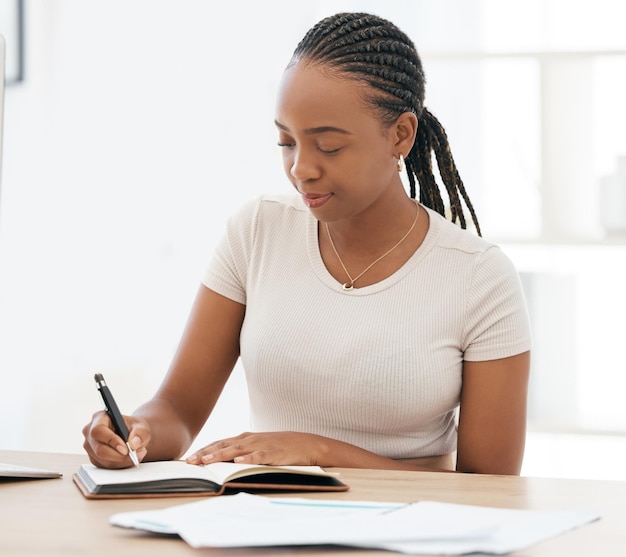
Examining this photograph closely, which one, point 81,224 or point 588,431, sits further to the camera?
point 81,224

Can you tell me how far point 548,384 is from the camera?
262 cm

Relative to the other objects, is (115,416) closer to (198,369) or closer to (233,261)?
(198,369)

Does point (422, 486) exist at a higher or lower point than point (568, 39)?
lower

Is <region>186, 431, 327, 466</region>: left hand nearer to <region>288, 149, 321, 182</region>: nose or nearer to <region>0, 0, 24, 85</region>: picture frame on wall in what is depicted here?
<region>288, 149, 321, 182</region>: nose

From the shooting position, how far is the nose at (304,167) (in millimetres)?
1317

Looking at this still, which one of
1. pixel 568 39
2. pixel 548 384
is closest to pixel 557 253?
pixel 548 384

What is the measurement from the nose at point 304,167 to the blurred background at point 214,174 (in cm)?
139

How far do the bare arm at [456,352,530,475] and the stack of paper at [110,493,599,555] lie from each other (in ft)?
1.54

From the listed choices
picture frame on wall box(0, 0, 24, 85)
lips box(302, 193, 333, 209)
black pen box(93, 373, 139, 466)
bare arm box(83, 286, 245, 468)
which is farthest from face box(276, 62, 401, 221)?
picture frame on wall box(0, 0, 24, 85)

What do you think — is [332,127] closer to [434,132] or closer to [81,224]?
[434,132]

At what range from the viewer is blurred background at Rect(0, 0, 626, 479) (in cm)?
257

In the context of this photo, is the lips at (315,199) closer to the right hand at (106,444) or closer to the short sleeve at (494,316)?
the short sleeve at (494,316)

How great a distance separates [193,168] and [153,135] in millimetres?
174

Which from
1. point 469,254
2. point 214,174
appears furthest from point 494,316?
point 214,174
